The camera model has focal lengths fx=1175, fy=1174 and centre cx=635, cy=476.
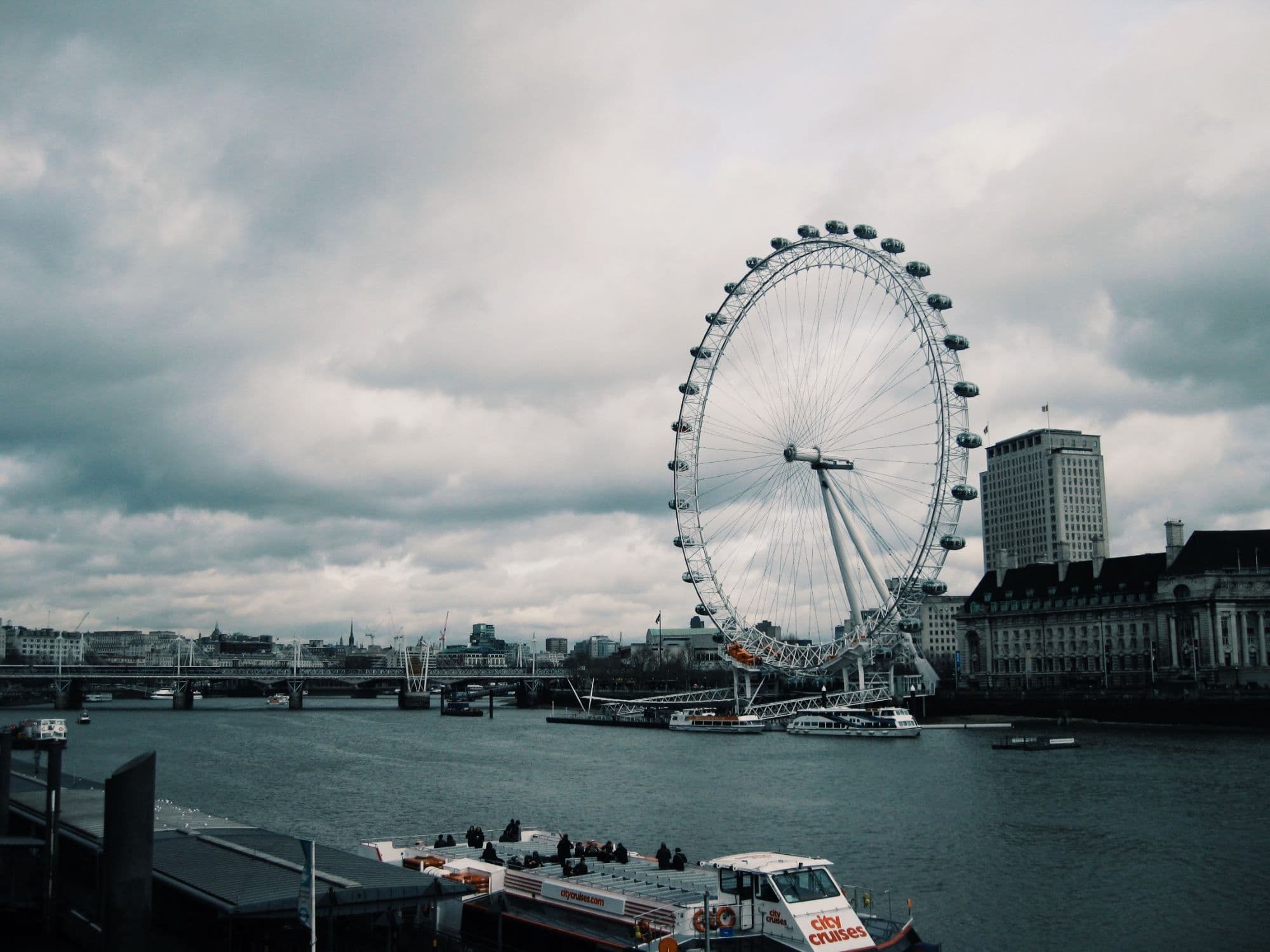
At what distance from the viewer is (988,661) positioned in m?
154

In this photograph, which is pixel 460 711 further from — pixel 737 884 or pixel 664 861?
pixel 737 884

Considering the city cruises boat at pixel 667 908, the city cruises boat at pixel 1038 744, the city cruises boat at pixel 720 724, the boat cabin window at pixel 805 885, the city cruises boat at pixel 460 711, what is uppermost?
the boat cabin window at pixel 805 885

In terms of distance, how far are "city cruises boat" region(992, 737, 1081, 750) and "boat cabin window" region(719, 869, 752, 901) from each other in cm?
6867

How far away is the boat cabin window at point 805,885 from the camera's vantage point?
21.5m

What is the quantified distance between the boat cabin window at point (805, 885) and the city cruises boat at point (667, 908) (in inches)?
0.7

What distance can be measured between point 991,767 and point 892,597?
1017 inches

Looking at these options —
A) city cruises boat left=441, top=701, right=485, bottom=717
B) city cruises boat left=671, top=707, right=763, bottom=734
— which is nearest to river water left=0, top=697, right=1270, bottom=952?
city cruises boat left=671, top=707, right=763, bottom=734

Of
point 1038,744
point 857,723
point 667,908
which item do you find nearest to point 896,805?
point 1038,744

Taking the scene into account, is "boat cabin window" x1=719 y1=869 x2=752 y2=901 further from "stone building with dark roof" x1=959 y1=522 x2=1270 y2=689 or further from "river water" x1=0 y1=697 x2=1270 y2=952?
"stone building with dark roof" x1=959 y1=522 x2=1270 y2=689

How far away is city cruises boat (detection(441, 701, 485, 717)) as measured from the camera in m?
152

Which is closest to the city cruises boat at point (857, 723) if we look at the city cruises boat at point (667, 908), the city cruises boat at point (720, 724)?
the city cruises boat at point (720, 724)

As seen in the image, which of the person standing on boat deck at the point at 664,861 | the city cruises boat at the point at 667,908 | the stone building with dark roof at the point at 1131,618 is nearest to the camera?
the city cruises boat at the point at 667,908

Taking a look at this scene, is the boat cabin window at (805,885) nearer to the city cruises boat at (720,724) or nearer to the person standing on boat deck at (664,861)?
the person standing on boat deck at (664,861)

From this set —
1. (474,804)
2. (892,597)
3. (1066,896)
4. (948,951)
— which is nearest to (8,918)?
(948,951)
